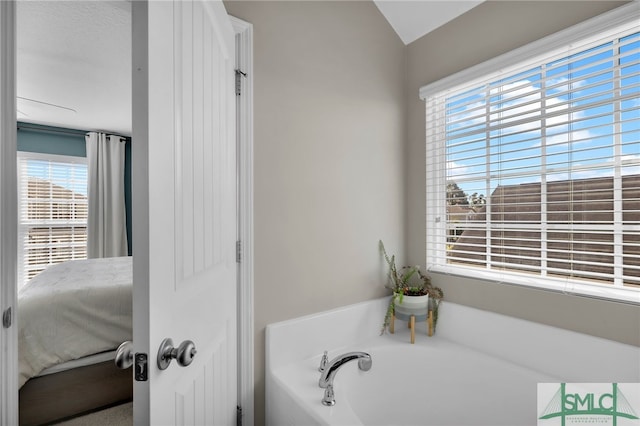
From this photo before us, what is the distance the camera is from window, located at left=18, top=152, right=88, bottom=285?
5.45 feet

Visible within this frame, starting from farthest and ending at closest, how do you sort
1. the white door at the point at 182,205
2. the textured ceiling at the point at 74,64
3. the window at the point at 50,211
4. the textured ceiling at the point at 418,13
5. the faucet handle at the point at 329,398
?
1. the textured ceiling at the point at 418,13
2. the window at the point at 50,211
3. the textured ceiling at the point at 74,64
4. the faucet handle at the point at 329,398
5. the white door at the point at 182,205

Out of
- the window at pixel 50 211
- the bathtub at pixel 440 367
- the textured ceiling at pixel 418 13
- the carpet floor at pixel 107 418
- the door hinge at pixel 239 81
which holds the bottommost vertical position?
the carpet floor at pixel 107 418

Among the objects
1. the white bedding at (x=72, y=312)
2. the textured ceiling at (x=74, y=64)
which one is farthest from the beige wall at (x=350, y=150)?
the white bedding at (x=72, y=312)

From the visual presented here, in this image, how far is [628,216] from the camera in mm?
1352

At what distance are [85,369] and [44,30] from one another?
1773mm

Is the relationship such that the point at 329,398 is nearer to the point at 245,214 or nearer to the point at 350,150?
the point at 245,214

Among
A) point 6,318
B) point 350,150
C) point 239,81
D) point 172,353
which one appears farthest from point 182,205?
point 350,150

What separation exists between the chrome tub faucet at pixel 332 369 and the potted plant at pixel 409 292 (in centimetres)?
46

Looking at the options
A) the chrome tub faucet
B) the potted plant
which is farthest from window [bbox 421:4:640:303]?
the chrome tub faucet

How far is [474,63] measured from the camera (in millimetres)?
1810

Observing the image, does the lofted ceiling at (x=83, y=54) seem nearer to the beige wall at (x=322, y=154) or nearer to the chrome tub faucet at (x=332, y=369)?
the beige wall at (x=322, y=154)

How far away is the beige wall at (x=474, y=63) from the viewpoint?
4.53 ft

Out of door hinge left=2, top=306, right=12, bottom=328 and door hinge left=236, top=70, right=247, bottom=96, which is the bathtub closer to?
door hinge left=2, top=306, right=12, bottom=328

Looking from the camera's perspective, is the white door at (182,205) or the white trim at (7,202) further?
the white trim at (7,202)
